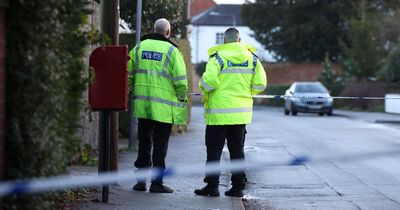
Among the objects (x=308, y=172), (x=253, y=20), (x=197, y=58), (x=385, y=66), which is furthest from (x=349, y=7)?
(x=308, y=172)

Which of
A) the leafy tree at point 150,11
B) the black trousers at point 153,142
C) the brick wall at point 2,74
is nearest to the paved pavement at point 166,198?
the black trousers at point 153,142

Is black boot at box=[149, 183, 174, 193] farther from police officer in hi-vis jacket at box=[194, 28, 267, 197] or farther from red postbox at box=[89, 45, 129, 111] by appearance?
red postbox at box=[89, 45, 129, 111]

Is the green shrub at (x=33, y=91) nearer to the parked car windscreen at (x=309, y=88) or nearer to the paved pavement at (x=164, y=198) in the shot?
the paved pavement at (x=164, y=198)

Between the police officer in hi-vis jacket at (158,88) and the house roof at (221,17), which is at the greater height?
the house roof at (221,17)

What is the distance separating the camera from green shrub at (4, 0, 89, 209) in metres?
4.77

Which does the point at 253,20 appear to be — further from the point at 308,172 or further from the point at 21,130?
the point at 21,130

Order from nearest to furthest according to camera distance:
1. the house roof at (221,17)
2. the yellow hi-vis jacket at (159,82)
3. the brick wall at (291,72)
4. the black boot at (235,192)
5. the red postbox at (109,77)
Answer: the red postbox at (109,77)
the yellow hi-vis jacket at (159,82)
the black boot at (235,192)
the brick wall at (291,72)
the house roof at (221,17)

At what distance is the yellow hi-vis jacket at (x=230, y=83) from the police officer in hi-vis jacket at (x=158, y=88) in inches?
11.3

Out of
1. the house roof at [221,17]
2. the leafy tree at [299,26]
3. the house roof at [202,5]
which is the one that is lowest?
the leafy tree at [299,26]

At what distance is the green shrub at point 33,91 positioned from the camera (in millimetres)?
4773

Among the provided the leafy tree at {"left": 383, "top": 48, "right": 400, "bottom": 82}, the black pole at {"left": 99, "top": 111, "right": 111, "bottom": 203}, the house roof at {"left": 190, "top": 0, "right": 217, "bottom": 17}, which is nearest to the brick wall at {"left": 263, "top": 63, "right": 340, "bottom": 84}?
the leafy tree at {"left": 383, "top": 48, "right": 400, "bottom": 82}

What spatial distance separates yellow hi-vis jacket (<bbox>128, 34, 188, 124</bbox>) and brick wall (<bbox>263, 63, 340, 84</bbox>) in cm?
5085

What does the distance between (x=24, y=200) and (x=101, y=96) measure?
2.75m

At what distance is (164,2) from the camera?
651 inches
